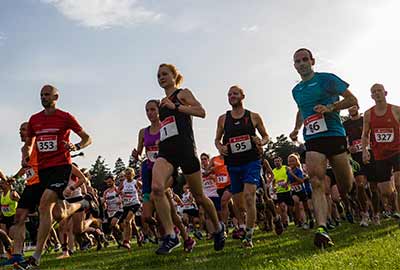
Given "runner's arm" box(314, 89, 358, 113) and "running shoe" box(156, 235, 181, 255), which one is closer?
"running shoe" box(156, 235, 181, 255)

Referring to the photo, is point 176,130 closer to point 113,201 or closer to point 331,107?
point 331,107

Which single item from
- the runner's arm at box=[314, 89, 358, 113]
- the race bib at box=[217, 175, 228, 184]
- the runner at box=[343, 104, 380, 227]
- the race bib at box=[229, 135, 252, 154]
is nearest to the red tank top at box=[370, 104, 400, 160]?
the runner at box=[343, 104, 380, 227]

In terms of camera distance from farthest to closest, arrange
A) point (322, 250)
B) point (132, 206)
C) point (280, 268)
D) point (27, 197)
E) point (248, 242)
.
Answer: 1. point (132, 206)
2. point (248, 242)
3. point (27, 197)
4. point (322, 250)
5. point (280, 268)

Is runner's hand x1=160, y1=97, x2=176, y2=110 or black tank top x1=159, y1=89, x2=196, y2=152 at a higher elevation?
runner's hand x1=160, y1=97, x2=176, y2=110

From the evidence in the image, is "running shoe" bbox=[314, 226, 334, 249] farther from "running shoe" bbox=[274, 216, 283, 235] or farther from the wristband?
"running shoe" bbox=[274, 216, 283, 235]

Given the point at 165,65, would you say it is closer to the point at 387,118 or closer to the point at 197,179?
the point at 197,179

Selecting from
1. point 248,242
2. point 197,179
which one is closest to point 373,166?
point 248,242

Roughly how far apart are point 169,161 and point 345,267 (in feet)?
9.82

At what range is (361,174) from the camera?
1089cm

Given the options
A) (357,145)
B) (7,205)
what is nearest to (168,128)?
(357,145)

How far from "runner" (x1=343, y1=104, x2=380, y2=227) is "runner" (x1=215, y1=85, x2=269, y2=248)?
1.74m

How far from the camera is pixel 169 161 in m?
6.54

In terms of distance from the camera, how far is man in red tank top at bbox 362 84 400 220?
29.6ft

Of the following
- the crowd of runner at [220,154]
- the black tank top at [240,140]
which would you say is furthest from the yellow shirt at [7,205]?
the black tank top at [240,140]
